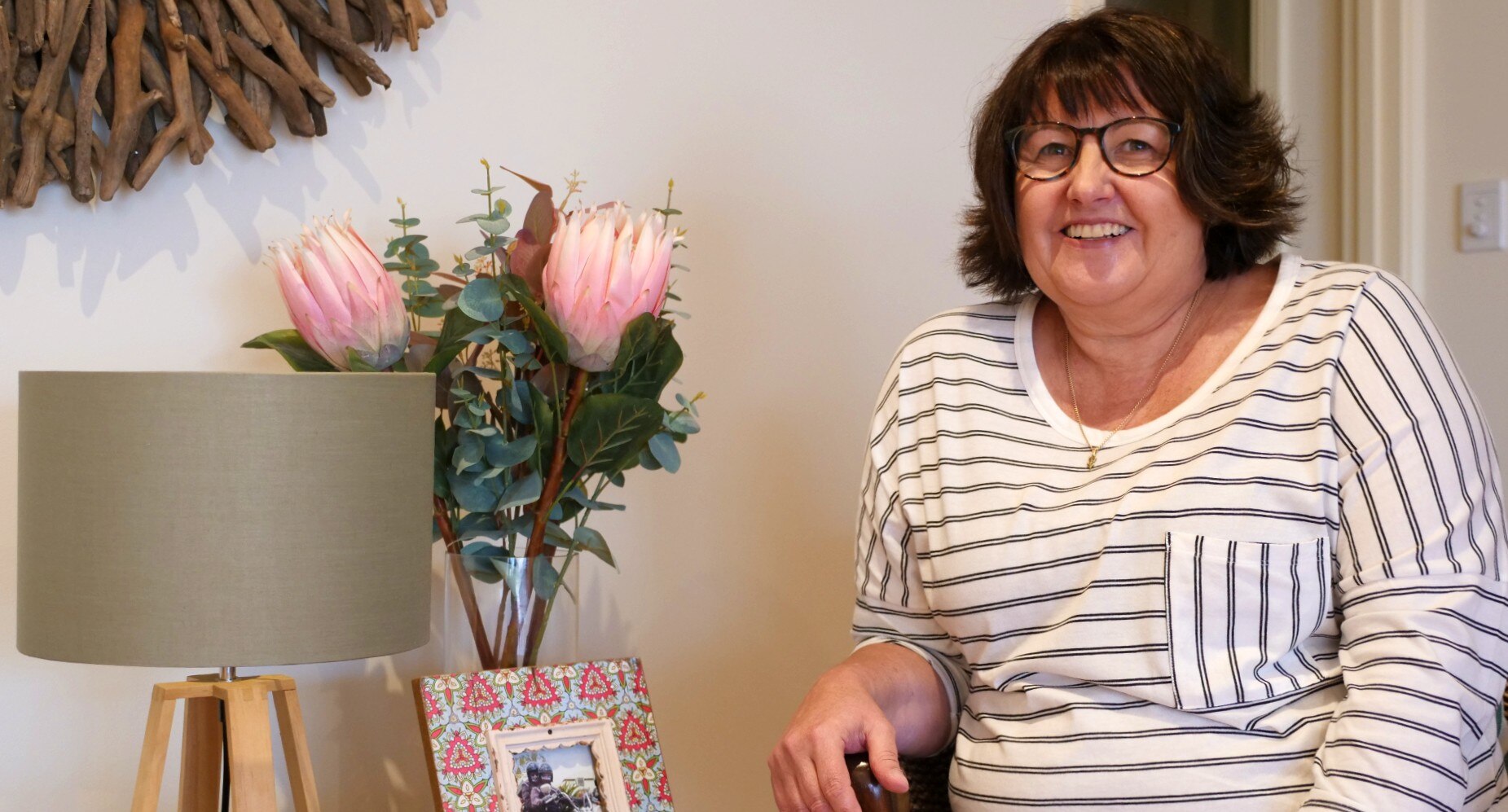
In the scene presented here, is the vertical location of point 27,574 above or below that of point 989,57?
below

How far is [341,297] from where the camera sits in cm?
114

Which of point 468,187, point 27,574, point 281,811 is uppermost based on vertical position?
point 468,187

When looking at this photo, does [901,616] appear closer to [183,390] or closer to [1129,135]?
[1129,135]

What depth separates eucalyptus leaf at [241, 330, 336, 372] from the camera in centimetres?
123

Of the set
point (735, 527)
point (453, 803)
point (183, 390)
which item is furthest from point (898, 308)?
point (183, 390)

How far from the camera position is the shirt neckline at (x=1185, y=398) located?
122 cm

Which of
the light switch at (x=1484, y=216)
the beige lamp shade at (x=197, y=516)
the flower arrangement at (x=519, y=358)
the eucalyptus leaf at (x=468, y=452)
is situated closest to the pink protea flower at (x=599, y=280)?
the flower arrangement at (x=519, y=358)

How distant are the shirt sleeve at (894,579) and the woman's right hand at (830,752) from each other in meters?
0.18

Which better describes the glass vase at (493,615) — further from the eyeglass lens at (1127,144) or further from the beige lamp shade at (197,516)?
the eyeglass lens at (1127,144)

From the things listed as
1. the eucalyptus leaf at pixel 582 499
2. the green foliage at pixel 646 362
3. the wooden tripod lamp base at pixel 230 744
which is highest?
the green foliage at pixel 646 362

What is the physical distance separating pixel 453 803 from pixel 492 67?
83 centimetres

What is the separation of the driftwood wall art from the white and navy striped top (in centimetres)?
79

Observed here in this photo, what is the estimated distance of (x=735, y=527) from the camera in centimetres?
169

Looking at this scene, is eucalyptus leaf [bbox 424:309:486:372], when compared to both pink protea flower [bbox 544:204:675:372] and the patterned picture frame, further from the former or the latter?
the patterned picture frame
